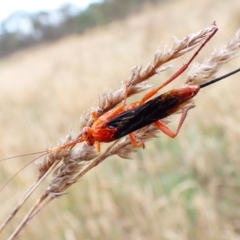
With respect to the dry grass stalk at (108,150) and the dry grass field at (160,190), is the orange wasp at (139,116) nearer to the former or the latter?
the dry grass stalk at (108,150)

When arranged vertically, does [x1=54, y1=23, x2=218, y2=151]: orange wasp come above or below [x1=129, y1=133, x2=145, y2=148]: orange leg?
above

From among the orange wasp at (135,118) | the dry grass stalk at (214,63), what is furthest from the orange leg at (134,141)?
the dry grass stalk at (214,63)

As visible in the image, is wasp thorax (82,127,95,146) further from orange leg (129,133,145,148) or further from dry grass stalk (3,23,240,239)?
orange leg (129,133,145,148)

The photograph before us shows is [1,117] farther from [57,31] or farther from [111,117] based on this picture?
[57,31]

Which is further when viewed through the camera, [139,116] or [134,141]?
[139,116]

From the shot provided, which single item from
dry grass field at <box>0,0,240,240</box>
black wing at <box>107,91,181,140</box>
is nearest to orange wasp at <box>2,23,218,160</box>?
black wing at <box>107,91,181,140</box>

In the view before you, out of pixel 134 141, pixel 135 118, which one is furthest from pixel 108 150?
pixel 135 118

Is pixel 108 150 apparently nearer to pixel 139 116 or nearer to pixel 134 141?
pixel 134 141
